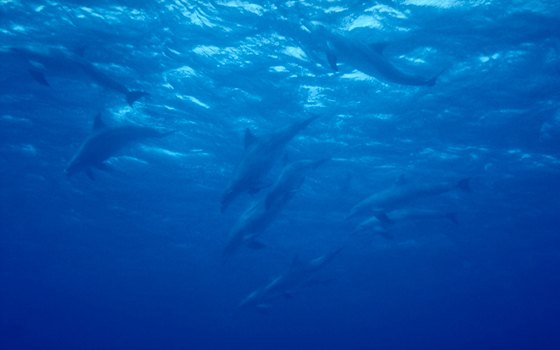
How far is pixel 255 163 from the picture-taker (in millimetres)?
9648

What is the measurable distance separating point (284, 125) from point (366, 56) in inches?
208

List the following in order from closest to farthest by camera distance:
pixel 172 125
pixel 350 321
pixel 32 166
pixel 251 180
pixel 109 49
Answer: pixel 251 180, pixel 109 49, pixel 172 125, pixel 32 166, pixel 350 321

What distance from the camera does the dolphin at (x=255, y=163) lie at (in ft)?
31.6

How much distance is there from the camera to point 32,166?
84.5 feet

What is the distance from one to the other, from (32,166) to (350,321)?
8104 centimetres

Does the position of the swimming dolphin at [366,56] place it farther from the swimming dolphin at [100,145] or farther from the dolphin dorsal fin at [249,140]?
the swimming dolphin at [100,145]

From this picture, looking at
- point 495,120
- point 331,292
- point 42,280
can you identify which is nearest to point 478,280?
point 331,292

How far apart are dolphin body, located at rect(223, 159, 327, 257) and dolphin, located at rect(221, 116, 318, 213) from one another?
85cm

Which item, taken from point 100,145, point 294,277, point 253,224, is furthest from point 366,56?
point 294,277

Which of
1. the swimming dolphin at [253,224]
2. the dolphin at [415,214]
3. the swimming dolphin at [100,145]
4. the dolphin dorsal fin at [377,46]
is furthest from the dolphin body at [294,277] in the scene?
the swimming dolphin at [100,145]

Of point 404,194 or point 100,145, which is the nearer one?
point 100,145

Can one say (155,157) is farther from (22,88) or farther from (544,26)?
(544,26)

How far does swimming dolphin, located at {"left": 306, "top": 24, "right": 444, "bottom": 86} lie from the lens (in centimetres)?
1120

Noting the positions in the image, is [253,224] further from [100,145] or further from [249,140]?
[100,145]
